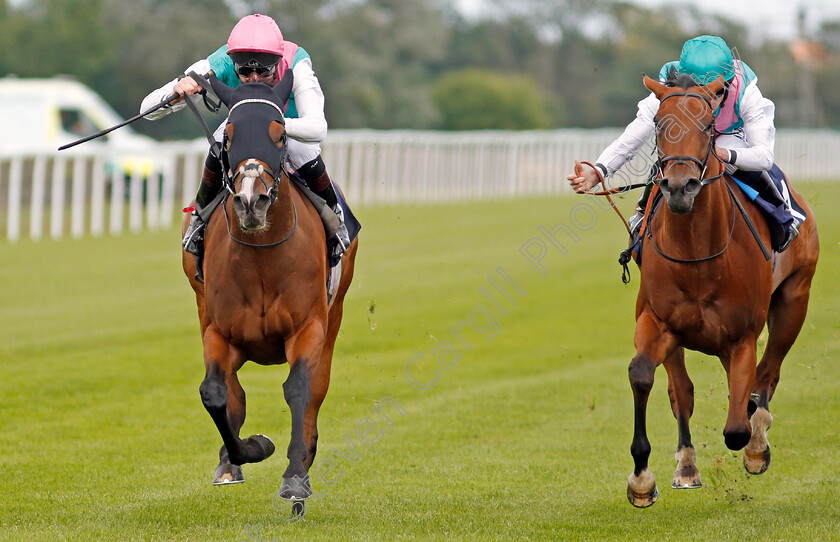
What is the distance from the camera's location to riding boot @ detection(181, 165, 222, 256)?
236 inches

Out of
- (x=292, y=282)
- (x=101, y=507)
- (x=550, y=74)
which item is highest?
(x=550, y=74)

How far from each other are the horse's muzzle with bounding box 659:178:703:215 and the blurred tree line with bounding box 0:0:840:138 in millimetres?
29734

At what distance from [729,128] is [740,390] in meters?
1.46

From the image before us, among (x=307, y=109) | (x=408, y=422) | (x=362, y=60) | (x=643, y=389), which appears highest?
(x=362, y=60)

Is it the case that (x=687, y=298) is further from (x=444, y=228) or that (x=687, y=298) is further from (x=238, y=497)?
(x=444, y=228)

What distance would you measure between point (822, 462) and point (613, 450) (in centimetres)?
130

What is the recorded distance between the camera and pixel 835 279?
15.6 meters

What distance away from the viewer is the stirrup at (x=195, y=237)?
6008 mm

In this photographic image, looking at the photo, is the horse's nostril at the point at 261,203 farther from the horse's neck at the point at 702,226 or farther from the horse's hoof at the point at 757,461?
the horse's hoof at the point at 757,461

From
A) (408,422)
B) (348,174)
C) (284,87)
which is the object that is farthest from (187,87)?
(348,174)

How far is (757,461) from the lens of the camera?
6379mm

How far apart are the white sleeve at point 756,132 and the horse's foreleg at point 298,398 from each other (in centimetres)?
228

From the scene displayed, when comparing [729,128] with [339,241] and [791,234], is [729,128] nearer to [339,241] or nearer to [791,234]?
[791,234]

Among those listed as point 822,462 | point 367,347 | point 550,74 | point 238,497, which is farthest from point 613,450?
point 550,74
